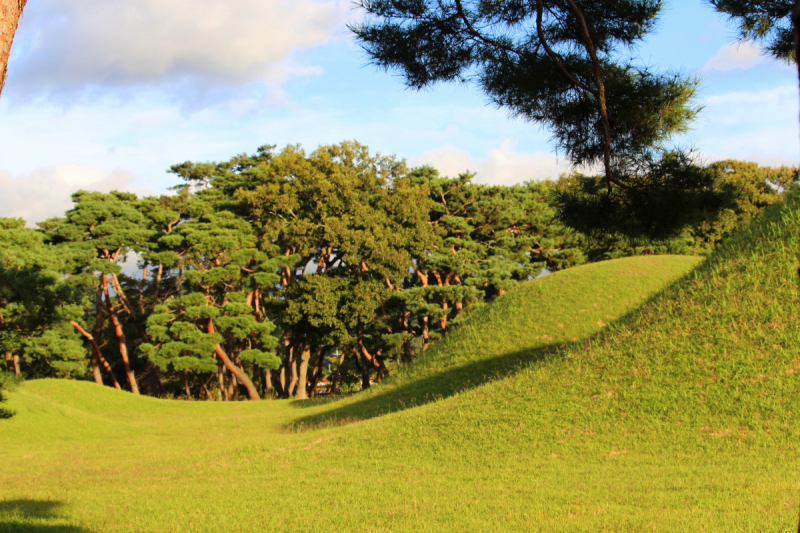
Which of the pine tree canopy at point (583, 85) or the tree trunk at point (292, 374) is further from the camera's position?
the tree trunk at point (292, 374)

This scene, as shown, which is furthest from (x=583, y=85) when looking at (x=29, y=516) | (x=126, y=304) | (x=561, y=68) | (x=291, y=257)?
(x=126, y=304)

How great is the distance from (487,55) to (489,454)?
206 inches

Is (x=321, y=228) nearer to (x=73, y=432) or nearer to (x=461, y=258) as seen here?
(x=461, y=258)

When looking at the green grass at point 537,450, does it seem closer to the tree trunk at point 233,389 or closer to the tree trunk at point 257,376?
the tree trunk at point 233,389

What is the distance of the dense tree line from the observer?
2022 cm

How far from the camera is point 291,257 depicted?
2162cm

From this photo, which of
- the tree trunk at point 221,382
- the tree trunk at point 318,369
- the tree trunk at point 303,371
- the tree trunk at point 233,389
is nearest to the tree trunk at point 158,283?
the tree trunk at point 221,382

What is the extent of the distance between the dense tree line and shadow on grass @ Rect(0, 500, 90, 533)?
1279 centimetres

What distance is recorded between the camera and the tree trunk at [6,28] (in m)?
2.55

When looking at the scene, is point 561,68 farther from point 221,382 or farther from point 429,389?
point 221,382

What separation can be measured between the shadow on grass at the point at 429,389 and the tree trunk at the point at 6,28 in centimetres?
1059

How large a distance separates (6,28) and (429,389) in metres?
11.9

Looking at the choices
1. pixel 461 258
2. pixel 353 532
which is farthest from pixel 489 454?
pixel 461 258

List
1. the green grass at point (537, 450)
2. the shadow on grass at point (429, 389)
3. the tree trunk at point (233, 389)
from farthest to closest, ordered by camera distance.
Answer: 1. the tree trunk at point (233, 389)
2. the shadow on grass at point (429, 389)
3. the green grass at point (537, 450)
